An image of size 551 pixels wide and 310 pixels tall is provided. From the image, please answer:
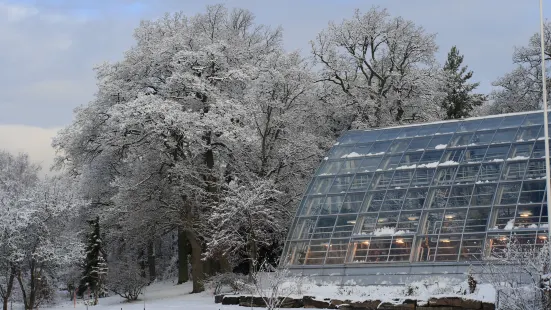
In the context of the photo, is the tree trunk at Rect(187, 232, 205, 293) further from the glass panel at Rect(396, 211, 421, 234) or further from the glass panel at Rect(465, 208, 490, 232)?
the glass panel at Rect(465, 208, 490, 232)

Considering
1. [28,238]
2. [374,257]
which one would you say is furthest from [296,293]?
[28,238]

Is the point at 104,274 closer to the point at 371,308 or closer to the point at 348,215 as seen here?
the point at 348,215

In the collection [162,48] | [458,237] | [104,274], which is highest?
[162,48]

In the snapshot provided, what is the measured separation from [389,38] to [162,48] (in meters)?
15.6

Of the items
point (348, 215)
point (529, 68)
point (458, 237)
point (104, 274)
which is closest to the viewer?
point (458, 237)

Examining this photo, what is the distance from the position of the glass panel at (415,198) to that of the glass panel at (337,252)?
309 centimetres

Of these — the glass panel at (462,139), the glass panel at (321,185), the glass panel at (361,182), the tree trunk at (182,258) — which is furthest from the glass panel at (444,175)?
the tree trunk at (182,258)

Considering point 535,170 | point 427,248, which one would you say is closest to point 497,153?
point 535,170

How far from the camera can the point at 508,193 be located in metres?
30.8

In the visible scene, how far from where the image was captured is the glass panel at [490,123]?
114ft

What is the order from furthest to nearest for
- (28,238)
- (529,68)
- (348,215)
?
(529,68) < (28,238) < (348,215)

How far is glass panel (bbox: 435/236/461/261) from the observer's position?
3005 centimetres

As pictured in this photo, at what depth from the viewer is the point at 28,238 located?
37.7 meters

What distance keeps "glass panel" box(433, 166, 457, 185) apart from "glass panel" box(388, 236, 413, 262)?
3052mm
